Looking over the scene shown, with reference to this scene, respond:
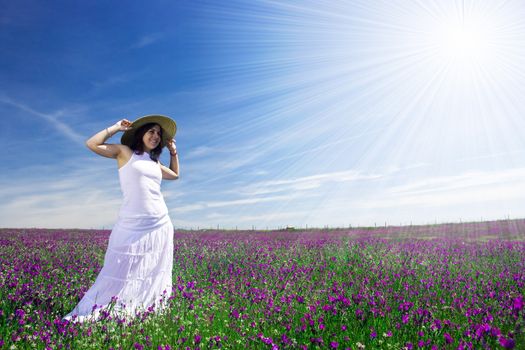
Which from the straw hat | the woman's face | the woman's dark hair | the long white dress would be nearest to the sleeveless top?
the long white dress

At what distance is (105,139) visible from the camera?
5125 millimetres

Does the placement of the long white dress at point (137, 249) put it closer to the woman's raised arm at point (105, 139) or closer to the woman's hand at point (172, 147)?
the woman's raised arm at point (105, 139)

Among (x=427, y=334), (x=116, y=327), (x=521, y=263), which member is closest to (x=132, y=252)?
(x=116, y=327)

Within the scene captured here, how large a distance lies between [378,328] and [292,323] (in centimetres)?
86

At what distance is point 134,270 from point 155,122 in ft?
7.04

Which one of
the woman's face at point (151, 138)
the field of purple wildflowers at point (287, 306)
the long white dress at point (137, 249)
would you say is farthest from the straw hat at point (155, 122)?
the field of purple wildflowers at point (287, 306)

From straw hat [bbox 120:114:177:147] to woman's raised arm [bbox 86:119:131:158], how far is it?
0.61ft

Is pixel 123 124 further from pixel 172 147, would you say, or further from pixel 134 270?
pixel 134 270

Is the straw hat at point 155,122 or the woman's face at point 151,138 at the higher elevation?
the straw hat at point 155,122

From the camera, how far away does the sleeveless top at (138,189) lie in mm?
5094

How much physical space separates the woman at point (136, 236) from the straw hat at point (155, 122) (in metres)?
0.01

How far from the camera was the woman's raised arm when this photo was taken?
16.5ft

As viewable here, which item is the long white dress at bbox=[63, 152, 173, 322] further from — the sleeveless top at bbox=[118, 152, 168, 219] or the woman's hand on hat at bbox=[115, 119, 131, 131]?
the woman's hand on hat at bbox=[115, 119, 131, 131]

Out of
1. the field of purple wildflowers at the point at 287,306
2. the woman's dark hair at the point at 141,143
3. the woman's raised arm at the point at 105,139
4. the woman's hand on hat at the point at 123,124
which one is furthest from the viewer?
the woman's dark hair at the point at 141,143
